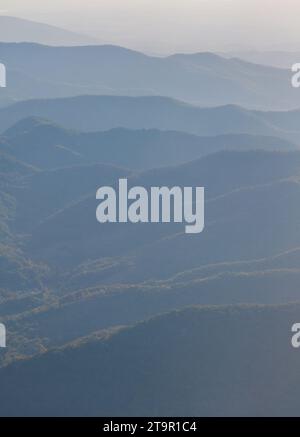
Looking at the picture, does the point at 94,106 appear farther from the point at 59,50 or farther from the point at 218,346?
the point at 218,346

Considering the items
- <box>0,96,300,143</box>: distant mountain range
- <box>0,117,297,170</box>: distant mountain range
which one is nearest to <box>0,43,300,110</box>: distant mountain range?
<box>0,96,300,143</box>: distant mountain range

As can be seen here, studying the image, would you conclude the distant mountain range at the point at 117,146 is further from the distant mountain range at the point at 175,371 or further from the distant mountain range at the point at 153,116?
the distant mountain range at the point at 175,371

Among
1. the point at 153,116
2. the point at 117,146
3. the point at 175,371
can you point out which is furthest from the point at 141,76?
the point at 175,371

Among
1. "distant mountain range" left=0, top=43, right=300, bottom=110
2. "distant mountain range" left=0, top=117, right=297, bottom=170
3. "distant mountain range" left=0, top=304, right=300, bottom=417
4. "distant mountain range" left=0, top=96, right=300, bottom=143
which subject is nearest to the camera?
"distant mountain range" left=0, top=304, right=300, bottom=417

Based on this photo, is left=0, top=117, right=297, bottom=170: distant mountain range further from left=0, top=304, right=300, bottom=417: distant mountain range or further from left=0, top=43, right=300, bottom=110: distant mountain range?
left=0, top=43, right=300, bottom=110: distant mountain range

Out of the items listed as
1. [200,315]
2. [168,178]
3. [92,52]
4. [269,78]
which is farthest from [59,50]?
[200,315]

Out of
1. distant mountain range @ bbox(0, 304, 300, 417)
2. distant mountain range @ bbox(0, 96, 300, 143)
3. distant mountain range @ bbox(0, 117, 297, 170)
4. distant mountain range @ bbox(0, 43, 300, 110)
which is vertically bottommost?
distant mountain range @ bbox(0, 304, 300, 417)
